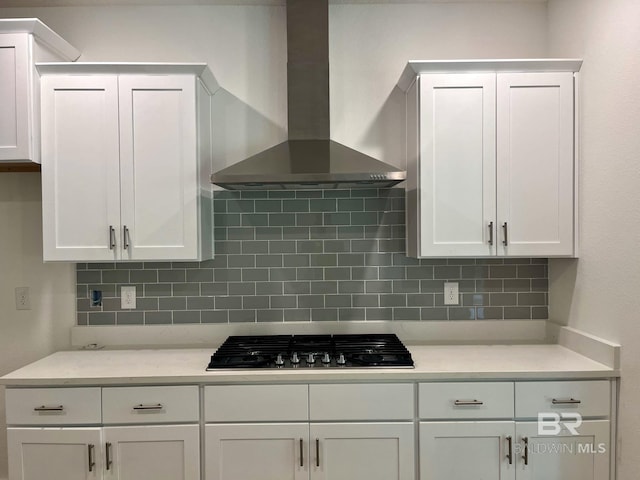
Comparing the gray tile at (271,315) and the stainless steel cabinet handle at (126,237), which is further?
the gray tile at (271,315)

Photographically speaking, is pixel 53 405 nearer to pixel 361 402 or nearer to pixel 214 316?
pixel 214 316

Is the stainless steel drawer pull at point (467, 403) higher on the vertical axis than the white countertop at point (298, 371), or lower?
lower

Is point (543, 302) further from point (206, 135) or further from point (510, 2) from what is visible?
point (206, 135)

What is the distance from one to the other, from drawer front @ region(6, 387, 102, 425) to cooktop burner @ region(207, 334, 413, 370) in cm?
58

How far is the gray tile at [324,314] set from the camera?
8.95ft

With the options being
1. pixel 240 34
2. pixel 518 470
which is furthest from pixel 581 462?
pixel 240 34

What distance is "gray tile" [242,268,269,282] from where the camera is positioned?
2.72 metres

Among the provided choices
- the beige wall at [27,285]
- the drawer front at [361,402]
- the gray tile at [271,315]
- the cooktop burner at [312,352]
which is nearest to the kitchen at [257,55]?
the beige wall at [27,285]

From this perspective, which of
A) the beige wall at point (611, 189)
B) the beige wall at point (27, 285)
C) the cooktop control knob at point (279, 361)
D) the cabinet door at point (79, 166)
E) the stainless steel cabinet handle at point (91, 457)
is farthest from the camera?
the beige wall at point (27, 285)

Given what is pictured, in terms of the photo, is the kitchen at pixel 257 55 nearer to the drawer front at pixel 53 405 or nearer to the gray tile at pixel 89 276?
the gray tile at pixel 89 276

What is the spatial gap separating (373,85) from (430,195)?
83 centimetres

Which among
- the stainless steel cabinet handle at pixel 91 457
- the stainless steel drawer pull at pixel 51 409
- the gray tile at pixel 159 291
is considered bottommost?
the stainless steel cabinet handle at pixel 91 457

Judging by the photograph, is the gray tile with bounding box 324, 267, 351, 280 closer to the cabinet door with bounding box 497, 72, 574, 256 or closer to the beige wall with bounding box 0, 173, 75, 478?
the cabinet door with bounding box 497, 72, 574, 256

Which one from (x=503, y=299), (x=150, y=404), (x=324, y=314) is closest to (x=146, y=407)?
(x=150, y=404)
